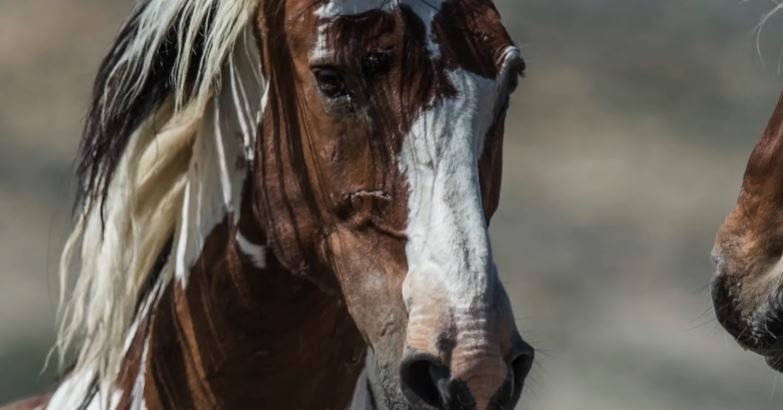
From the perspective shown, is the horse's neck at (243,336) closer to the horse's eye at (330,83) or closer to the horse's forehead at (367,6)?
the horse's eye at (330,83)

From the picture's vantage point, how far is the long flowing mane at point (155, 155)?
4484mm

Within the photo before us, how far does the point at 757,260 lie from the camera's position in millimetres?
5000

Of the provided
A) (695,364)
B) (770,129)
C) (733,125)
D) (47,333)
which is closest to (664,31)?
(733,125)

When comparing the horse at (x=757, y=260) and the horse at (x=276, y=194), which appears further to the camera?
the horse at (x=757, y=260)

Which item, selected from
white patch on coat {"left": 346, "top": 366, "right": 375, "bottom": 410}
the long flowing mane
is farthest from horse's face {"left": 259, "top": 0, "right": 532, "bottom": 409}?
white patch on coat {"left": 346, "top": 366, "right": 375, "bottom": 410}

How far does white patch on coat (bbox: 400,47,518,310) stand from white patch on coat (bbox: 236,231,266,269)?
50 centimetres

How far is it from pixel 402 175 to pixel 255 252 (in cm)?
50

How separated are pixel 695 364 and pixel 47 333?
14.3 ft

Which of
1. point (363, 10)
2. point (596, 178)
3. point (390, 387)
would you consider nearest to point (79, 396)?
point (390, 387)

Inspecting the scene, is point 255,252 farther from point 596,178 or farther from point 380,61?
point 596,178

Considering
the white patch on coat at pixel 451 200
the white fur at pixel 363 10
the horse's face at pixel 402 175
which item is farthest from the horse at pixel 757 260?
the white fur at pixel 363 10

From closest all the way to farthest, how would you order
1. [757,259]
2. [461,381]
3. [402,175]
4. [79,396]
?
[461,381]
[402,175]
[79,396]
[757,259]

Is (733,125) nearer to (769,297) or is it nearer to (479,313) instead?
(769,297)

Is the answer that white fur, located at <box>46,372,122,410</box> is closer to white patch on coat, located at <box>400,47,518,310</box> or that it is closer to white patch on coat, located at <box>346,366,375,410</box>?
white patch on coat, located at <box>346,366,375,410</box>
